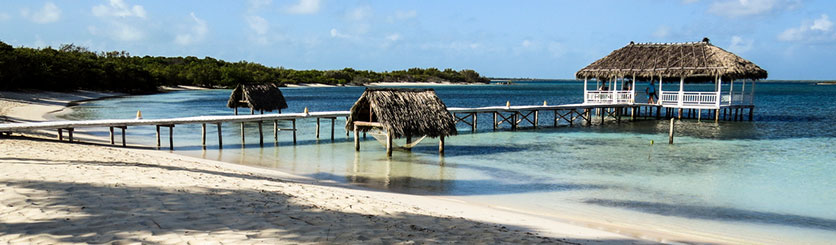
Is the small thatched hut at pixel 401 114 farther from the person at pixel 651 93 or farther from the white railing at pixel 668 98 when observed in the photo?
the white railing at pixel 668 98

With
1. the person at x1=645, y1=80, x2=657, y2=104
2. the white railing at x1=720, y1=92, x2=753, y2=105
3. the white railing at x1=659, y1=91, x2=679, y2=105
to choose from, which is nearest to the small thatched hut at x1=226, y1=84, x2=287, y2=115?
the person at x1=645, y1=80, x2=657, y2=104

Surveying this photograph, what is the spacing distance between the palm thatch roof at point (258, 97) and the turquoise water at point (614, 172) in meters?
1.62

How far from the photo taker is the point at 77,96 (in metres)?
46.5

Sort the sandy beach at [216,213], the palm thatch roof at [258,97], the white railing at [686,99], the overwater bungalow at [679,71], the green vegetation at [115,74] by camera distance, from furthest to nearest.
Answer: the green vegetation at [115,74] → the white railing at [686,99] → the overwater bungalow at [679,71] → the palm thatch roof at [258,97] → the sandy beach at [216,213]

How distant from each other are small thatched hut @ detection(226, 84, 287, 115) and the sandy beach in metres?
14.6

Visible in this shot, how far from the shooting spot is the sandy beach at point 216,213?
5496mm

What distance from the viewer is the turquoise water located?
30.5ft

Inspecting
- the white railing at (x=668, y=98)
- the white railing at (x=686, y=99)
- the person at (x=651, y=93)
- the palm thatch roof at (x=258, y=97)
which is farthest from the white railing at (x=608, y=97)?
the palm thatch roof at (x=258, y=97)

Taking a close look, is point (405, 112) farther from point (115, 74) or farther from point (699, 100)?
point (115, 74)

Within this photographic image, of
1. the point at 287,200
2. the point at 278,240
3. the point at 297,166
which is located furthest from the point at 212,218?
the point at 297,166

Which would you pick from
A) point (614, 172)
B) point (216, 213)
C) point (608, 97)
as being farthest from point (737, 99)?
point (216, 213)

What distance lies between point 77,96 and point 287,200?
4674 centimetres

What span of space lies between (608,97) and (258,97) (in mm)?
18343

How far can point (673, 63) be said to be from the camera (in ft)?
94.0
